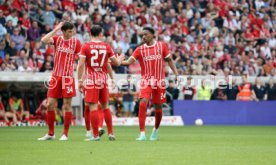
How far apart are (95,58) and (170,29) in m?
18.5

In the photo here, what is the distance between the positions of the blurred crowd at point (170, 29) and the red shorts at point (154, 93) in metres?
11.1

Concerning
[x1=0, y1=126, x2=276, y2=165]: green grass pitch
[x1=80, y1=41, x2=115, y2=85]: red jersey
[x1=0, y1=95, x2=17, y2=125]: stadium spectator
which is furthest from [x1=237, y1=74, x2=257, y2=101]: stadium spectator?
[x1=0, y1=126, x2=276, y2=165]: green grass pitch

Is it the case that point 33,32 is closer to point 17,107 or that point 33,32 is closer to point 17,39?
point 17,39

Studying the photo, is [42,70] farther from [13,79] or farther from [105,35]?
[105,35]

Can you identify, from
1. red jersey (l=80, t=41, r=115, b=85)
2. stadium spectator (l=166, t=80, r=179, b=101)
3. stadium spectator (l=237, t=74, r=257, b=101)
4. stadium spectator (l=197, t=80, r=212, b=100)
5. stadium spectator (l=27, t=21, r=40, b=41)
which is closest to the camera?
red jersey (l=80, t=41, r=115, b=85)

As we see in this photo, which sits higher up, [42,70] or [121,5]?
[121,5]

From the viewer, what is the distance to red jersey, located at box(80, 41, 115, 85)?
1583 cm

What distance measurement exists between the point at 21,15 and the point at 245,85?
9259mm

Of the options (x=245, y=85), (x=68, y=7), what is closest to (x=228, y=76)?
(x=245, y=85)

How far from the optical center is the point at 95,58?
15.9 metres

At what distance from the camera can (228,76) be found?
31500 mm

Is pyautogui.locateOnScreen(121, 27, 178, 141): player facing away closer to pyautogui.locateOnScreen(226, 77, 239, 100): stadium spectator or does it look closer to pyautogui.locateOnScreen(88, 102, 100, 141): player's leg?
pyautogui.locateOnScreen(88, 102, 100, 141): player's leg

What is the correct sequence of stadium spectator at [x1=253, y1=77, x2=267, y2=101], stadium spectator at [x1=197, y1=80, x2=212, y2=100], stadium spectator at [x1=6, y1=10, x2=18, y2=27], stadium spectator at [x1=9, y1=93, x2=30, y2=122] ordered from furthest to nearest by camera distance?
stadium spectator at [x1=253, y1=77, x2=267, y2=101] < stadium spectator at [x1=197, y1=80, x2=212, y2=100] < stadium spectator at [x1=6, y1=10, x2=18, y2=27] < stadium spectator at [x1=9, y1=93, x2=30, y2=122]

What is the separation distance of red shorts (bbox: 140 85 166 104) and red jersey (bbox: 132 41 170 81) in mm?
226
